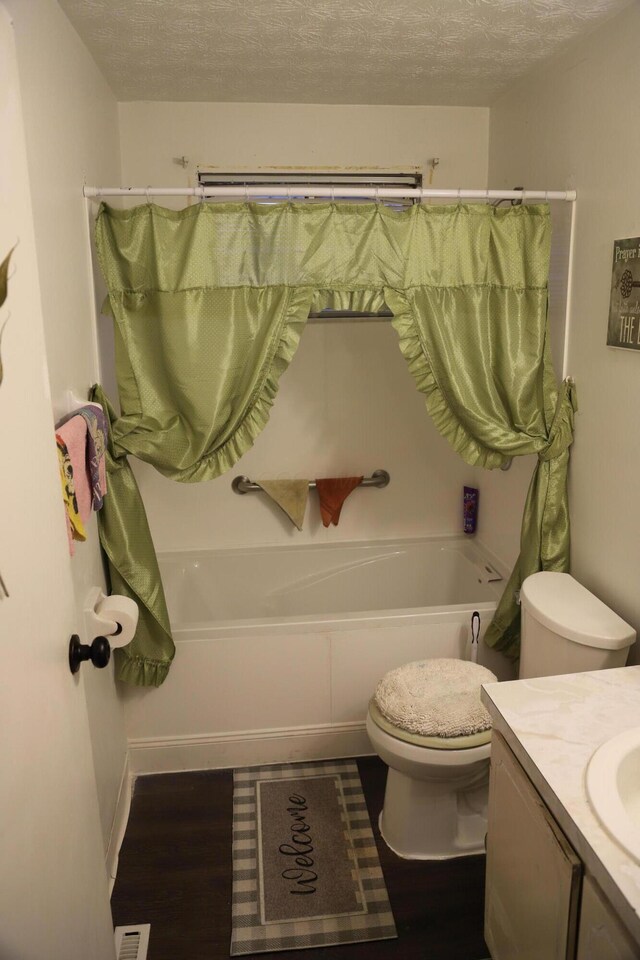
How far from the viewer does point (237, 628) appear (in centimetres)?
261

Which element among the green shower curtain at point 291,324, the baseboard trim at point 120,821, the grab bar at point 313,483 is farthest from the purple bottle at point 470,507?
the baseboard trim at point 120,821

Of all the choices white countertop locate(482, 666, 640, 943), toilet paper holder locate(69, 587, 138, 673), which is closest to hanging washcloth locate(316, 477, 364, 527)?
toilet paper holder locate(69, 587, 138, 673)

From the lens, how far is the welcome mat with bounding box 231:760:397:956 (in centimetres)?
203

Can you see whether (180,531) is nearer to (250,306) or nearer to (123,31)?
(250,306)

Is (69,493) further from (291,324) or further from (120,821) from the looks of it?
(120,821)

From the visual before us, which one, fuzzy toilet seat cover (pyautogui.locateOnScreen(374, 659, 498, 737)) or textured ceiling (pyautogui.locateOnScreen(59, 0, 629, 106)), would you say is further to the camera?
fuzzy toilet seat cover (pyautogui.locateOnScreen(374, 659, 498, 737))

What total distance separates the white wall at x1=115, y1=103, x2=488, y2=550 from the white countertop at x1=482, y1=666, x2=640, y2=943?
5.72 ft

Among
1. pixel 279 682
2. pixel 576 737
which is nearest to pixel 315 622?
pixel 279 682

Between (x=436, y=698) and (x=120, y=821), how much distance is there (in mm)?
1099

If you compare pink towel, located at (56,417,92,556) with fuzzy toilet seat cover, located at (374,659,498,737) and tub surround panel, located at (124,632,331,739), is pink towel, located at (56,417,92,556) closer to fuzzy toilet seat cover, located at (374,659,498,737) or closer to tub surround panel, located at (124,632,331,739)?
tub surround panel, located at (124,632,331,739)

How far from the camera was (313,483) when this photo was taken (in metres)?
3.28

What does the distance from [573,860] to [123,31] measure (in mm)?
2322

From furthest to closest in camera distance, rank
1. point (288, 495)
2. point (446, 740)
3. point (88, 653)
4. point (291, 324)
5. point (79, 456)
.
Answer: point (288, 495)
point (291, 324)
point (446, 740)
point (79, 456)
point (88, 653)

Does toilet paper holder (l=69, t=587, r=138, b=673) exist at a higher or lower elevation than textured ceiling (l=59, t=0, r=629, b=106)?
lower
